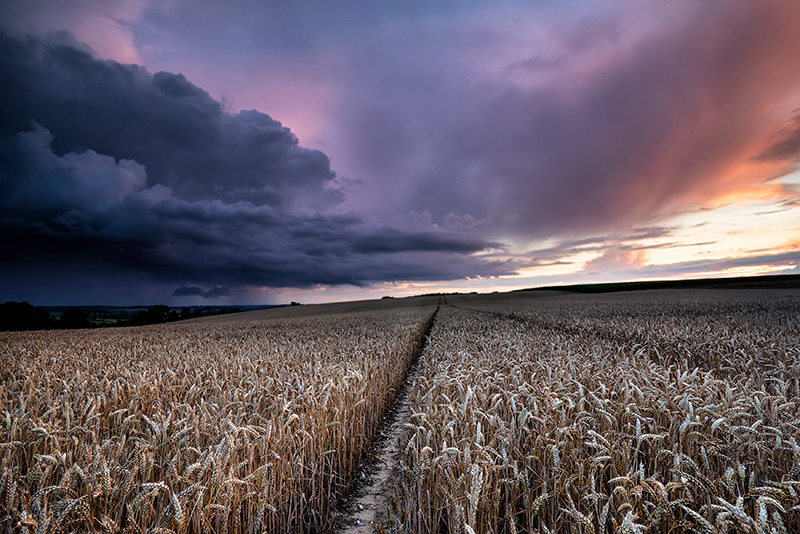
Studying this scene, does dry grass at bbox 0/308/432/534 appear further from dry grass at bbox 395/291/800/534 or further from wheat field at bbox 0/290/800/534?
dry grass at bbox 395/291/800/534

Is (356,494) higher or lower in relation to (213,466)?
lower

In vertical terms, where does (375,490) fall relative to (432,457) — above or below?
below

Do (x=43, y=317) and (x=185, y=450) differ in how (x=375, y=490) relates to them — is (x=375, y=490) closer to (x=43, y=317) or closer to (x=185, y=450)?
(x=185, y=450)

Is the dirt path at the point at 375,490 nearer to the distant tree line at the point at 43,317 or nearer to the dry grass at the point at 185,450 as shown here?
the dry grass at the point at 185,450

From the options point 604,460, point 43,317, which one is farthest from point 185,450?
point 43,317

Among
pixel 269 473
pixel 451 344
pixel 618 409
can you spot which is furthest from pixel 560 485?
pixel 451 344

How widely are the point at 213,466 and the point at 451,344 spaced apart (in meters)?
8.14

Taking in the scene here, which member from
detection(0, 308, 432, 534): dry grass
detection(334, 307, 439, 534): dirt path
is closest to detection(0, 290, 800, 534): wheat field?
detection(0, 308, 432, 534): dry grass

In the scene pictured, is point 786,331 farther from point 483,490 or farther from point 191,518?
point 191,518

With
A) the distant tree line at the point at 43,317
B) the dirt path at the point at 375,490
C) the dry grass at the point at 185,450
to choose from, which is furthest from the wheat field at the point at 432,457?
the distant tree line at the point at 43,317

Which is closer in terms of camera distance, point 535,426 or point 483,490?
point 483,490

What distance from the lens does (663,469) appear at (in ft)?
10.6

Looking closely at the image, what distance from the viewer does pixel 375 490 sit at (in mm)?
4621

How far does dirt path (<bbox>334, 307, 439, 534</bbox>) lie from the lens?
3.83 meters
